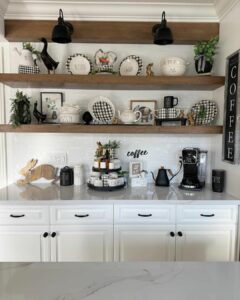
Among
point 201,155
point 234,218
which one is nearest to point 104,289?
point 234,218

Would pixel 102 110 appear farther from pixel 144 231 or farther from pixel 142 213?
pixel 144 231

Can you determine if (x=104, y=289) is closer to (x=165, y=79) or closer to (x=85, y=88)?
(x=165, y=79)

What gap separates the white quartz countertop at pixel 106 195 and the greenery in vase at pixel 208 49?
1.16 metres

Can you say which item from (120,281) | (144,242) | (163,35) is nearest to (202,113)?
(163,35)

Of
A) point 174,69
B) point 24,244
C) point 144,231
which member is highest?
point 174,69

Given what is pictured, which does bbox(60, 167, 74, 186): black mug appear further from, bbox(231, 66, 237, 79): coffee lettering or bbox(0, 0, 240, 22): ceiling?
bbox(231, 66, 237, 79): coffee lettering

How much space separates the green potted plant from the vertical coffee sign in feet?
5.67

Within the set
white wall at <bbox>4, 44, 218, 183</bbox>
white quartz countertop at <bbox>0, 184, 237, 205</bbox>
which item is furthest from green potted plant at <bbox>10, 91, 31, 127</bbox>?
white quartz countertop at <bbox>0, 184, 237, 205</bbox>

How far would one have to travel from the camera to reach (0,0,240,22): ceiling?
209 cm

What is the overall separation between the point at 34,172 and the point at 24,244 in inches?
27.8

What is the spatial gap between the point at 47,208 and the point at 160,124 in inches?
47.9

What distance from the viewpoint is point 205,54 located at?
6.77ft

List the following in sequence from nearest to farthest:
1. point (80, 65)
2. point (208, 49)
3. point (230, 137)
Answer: point (230, 137)
point (208, 49)
point (80, 65)

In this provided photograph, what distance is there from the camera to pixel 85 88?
231 centimetres
